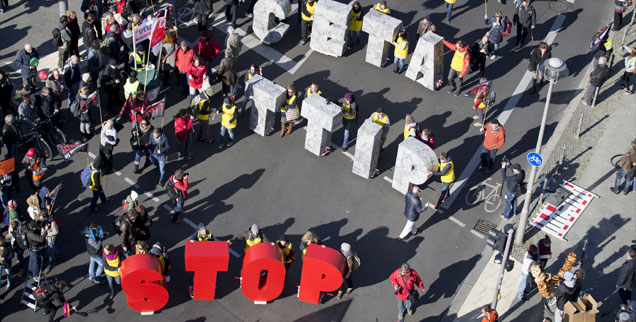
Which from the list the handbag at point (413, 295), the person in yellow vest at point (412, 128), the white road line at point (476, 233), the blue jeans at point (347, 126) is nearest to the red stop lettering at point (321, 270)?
the handbag at point (413, 295)

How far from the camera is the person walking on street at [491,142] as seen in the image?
26992mm

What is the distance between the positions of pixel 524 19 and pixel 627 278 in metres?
11.6

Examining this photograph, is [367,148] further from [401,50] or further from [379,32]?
[379,32]

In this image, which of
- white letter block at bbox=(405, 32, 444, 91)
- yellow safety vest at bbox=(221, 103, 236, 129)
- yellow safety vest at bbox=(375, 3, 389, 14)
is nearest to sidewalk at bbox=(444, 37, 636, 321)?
white letter block at bbox=(405, 32, 444, 91)

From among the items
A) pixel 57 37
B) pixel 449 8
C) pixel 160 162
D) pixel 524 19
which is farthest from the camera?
pixel 449 8

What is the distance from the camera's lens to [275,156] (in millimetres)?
28156

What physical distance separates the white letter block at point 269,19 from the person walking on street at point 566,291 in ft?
44.3

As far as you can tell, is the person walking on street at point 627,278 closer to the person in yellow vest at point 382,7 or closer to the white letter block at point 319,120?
the white letter block at point 319,120

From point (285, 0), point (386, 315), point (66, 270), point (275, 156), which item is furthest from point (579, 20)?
point (66, 270)

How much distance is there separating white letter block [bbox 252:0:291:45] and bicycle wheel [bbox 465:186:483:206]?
8987mm

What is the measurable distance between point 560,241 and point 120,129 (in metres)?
13.5

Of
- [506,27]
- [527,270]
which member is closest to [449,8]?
[506,27]

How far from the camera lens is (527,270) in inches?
944

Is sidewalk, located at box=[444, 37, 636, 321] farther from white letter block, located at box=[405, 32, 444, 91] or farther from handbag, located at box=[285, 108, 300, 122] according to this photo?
handbag, located at box=[285, 108, 300, 122]
